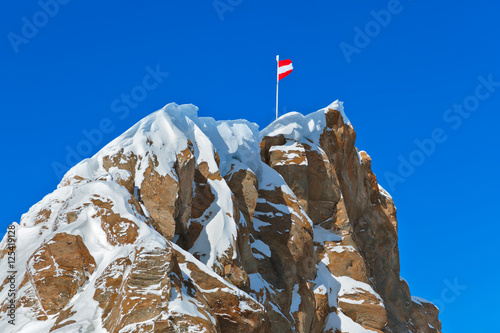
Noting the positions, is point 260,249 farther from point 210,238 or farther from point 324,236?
point 324,236

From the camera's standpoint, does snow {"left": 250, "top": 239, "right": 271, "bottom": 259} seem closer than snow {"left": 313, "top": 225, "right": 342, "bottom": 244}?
Yes

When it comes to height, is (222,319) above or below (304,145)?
below

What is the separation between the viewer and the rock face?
76.4 feet

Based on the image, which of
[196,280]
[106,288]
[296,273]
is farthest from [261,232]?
[106,288]

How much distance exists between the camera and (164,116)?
113 ft

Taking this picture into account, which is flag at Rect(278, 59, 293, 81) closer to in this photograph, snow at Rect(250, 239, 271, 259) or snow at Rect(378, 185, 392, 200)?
snow at Rect(378, 185, 392, 200)

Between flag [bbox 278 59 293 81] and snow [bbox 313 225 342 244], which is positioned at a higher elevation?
flag [bbox 278 59 293 81]

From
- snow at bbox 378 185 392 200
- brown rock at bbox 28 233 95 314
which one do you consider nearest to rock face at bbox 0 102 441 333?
brown rock at bbox 28 233 95 314

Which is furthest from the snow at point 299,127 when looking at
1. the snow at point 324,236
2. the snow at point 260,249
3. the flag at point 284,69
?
the snow at point 260,249

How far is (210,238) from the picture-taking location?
31.5m

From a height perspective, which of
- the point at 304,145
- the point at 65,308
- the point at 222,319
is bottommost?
the point at 65,308

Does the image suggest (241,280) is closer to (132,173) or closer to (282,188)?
(132,173)

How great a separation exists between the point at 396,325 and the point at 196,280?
26170mm

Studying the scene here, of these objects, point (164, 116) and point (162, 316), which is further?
point (164, 116)
